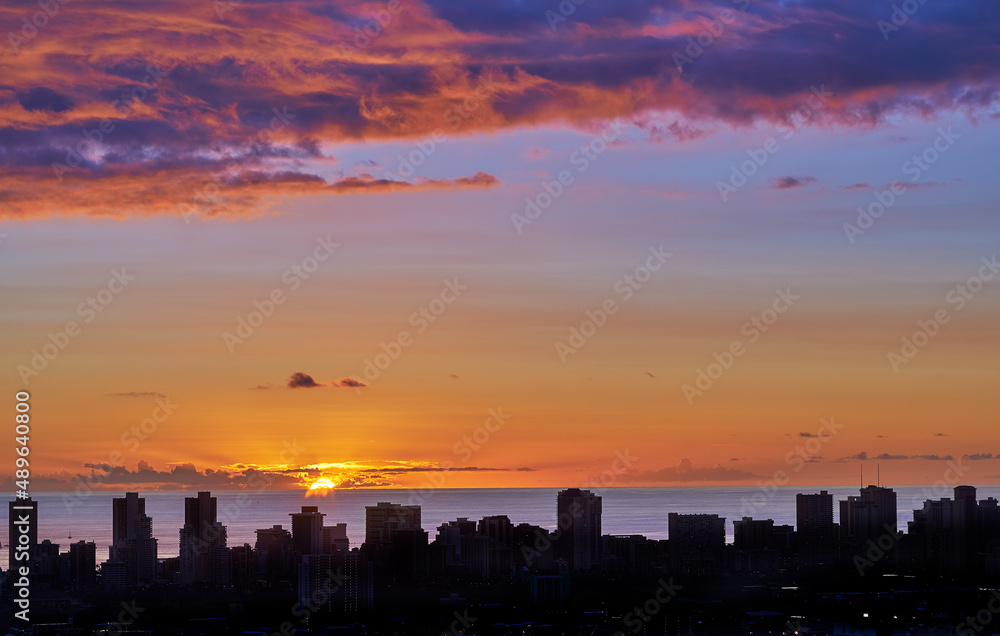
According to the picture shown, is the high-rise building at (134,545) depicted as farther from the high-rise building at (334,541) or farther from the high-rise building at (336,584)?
the high-rise building at (334,541)

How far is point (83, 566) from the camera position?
35906 mm

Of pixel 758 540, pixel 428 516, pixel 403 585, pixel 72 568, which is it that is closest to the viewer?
pixel 72 568

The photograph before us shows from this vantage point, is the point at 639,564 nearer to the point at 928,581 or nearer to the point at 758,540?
the point at 758,540

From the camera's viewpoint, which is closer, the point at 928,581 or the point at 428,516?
the point at 928,581

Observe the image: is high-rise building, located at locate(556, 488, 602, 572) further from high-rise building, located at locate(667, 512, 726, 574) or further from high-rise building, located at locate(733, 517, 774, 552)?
high-rise building, located at locate(733, 517, 774, 552)

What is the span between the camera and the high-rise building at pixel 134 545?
3766 cm

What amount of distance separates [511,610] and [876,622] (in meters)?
10.5

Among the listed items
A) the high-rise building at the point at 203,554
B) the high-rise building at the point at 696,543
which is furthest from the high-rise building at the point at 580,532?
the high-rise building at the point at 203,554

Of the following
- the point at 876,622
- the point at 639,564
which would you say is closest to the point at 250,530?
the point at 639,564

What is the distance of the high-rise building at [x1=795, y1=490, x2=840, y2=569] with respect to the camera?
44.3 m

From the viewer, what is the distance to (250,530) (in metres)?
74.7

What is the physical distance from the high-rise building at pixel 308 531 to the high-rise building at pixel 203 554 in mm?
2530

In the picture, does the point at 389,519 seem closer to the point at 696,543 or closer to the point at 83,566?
the point at 696,543

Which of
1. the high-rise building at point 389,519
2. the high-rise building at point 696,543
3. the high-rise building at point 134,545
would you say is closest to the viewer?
the high-rise building at point 134,545
